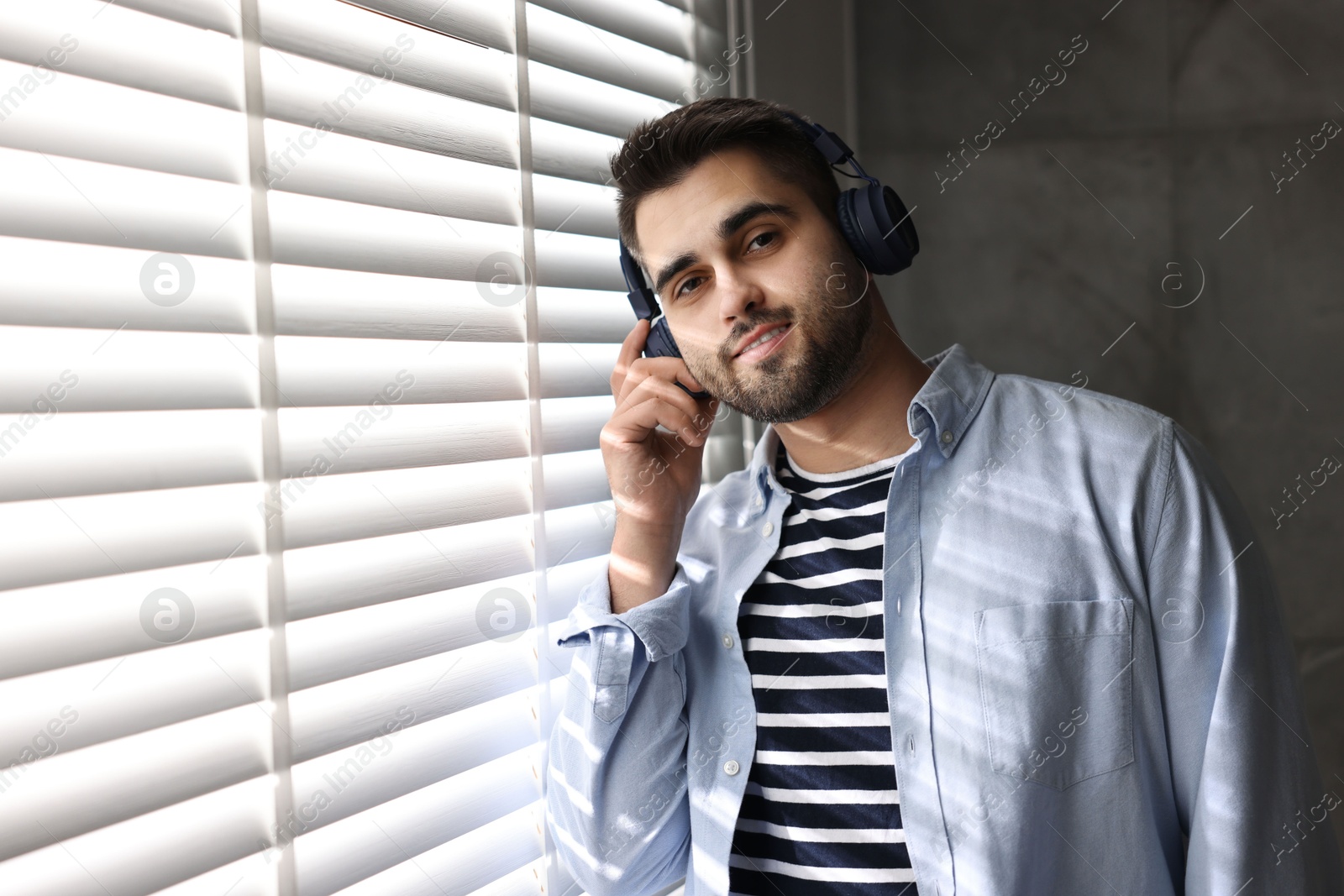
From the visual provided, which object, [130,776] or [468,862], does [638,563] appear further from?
[130,776]

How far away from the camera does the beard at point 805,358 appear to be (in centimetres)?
114

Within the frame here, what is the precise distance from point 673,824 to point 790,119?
3.42ft

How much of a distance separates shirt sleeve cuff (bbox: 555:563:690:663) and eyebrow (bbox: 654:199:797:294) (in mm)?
456

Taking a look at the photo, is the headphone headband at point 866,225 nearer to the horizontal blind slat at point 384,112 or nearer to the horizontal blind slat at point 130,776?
the horizontal blind slat at point 384,112

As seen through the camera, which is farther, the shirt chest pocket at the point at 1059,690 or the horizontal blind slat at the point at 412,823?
the shirt chest pocket at the point at 1059,690

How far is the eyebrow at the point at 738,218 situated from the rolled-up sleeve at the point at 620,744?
0.46m

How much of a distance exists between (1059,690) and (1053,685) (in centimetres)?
1

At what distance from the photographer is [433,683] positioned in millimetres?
967

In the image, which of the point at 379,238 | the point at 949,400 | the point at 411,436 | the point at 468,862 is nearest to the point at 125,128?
the point at 379,238

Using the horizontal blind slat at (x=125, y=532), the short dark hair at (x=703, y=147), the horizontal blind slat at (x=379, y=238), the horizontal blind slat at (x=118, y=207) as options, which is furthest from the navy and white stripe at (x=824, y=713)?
the horizontal blind slat at (x=118, y=207)

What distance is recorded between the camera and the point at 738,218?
3.75ft

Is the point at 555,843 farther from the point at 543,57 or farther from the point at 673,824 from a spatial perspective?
the point at 543,57

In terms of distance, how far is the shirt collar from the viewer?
1113 mm

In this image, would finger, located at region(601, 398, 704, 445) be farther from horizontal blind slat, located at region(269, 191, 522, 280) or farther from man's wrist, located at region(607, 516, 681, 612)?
horizontal blind slat, located at region(269, 191, 522, 280)
